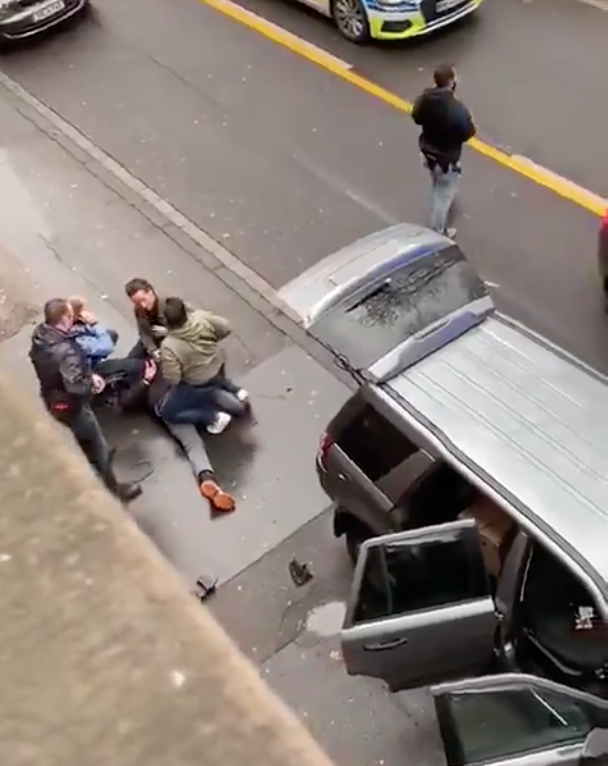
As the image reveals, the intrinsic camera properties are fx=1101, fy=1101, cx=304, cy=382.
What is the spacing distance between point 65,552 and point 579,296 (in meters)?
7.43

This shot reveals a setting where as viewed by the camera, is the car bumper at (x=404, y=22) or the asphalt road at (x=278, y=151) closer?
the asphalt road at (x=278, y=151)

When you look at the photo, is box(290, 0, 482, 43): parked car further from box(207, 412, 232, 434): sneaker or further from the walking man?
box(207, 412, 232, 434): sneaker

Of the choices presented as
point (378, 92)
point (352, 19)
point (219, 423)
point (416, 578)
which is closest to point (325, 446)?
point (416, 578)

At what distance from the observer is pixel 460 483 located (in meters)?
5.75

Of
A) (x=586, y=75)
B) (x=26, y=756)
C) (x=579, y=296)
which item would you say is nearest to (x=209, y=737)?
(x=26, y=756)

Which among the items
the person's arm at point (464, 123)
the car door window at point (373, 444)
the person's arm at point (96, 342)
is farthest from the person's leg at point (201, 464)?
the person's arm at point (464, 123)

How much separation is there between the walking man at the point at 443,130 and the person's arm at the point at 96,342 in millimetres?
2996

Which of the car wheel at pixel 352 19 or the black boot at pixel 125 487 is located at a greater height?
the car wheel at pixel 352 19

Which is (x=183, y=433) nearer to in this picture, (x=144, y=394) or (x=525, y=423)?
(x=144, y=394)

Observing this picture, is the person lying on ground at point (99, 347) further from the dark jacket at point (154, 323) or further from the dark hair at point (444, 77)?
the dark hair at point (444, 77)

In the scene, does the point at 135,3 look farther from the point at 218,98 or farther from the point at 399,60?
the point at 399,60

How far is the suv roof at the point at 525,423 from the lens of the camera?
5152 mm

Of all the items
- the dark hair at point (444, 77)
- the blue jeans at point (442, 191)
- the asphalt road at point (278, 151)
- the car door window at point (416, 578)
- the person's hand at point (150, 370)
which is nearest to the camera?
the car door window at point (416, 578)

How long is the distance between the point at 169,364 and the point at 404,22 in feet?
19.0
